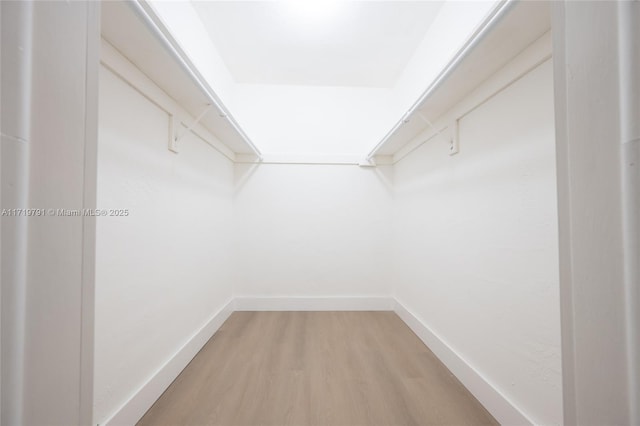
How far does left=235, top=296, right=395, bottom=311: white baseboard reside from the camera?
261cm

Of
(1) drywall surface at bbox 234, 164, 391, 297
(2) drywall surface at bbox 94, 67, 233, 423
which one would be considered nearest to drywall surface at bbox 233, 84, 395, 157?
(1) drywall surface at bbox 234, 164, 391, 297

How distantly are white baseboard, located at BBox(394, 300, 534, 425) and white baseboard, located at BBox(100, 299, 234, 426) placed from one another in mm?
1745

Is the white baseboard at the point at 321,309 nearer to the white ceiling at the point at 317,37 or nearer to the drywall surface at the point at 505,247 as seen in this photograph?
the drywall surface at the point at 505,247

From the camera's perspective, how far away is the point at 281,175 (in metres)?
2.69

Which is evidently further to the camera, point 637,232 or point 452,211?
point 452,211

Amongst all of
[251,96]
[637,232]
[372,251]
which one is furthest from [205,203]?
[637,232]

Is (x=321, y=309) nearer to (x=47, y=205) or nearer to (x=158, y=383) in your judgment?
(x=158, y=383)

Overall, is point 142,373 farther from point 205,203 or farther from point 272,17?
point 272,17

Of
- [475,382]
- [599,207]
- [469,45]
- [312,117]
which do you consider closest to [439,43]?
[469,45]

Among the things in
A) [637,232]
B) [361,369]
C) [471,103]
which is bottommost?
[361,369]

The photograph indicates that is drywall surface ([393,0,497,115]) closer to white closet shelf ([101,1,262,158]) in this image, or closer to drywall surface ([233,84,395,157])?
drywall surface ([233,84,395,157])

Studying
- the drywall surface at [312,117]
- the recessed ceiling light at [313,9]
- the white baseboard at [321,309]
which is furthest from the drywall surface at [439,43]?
the white baseboard at [321,309]

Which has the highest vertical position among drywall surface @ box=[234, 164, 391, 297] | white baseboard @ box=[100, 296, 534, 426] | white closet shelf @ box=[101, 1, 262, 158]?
white closet shelf @ box=[101, 1, 262, 158]

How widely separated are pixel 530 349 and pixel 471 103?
49.6 inches
